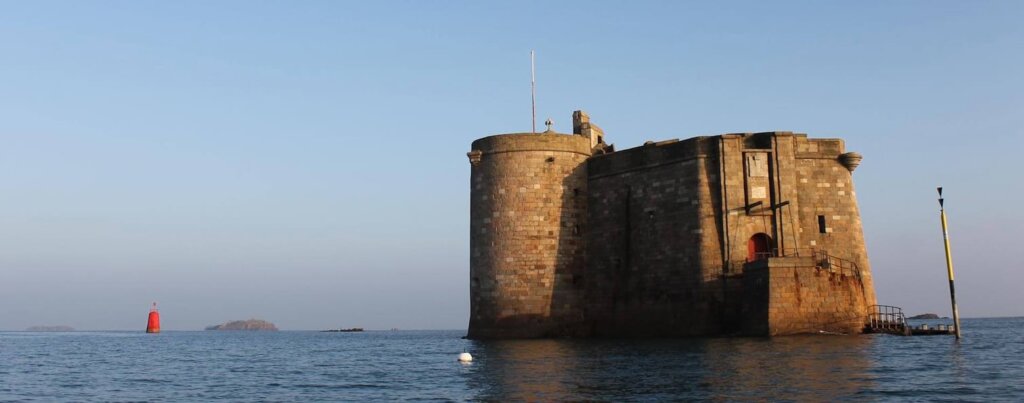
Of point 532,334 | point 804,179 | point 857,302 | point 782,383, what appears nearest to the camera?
point 782,383

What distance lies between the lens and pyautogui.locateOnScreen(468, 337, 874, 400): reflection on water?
20453 mm

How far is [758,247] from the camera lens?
43.2 m

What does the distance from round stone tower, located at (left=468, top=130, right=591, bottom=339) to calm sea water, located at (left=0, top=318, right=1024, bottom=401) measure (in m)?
7.48

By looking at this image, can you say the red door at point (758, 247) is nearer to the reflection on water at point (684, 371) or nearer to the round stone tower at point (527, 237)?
the reflection on water at point (684, 371)

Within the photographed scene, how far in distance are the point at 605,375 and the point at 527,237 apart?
22.6 meters

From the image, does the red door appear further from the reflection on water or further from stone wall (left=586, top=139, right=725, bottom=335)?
the reflection on water

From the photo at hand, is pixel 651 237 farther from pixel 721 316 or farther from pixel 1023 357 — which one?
pixel 1023 357

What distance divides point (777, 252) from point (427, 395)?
2494 cm

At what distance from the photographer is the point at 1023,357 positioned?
A: 3002cm

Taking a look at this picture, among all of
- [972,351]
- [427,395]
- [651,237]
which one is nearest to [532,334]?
[651,237]

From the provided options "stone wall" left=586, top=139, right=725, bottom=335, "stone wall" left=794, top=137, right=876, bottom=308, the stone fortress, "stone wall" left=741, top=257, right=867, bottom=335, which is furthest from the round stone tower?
"stone wall" left=794, top=137, right=876, bottom=308

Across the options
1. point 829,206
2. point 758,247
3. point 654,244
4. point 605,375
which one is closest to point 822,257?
point 829,206

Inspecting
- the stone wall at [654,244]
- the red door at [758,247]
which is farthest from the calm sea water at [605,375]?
the red door at [758,247]

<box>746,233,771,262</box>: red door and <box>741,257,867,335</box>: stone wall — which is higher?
<box>746,233,771,262</box>: red door
